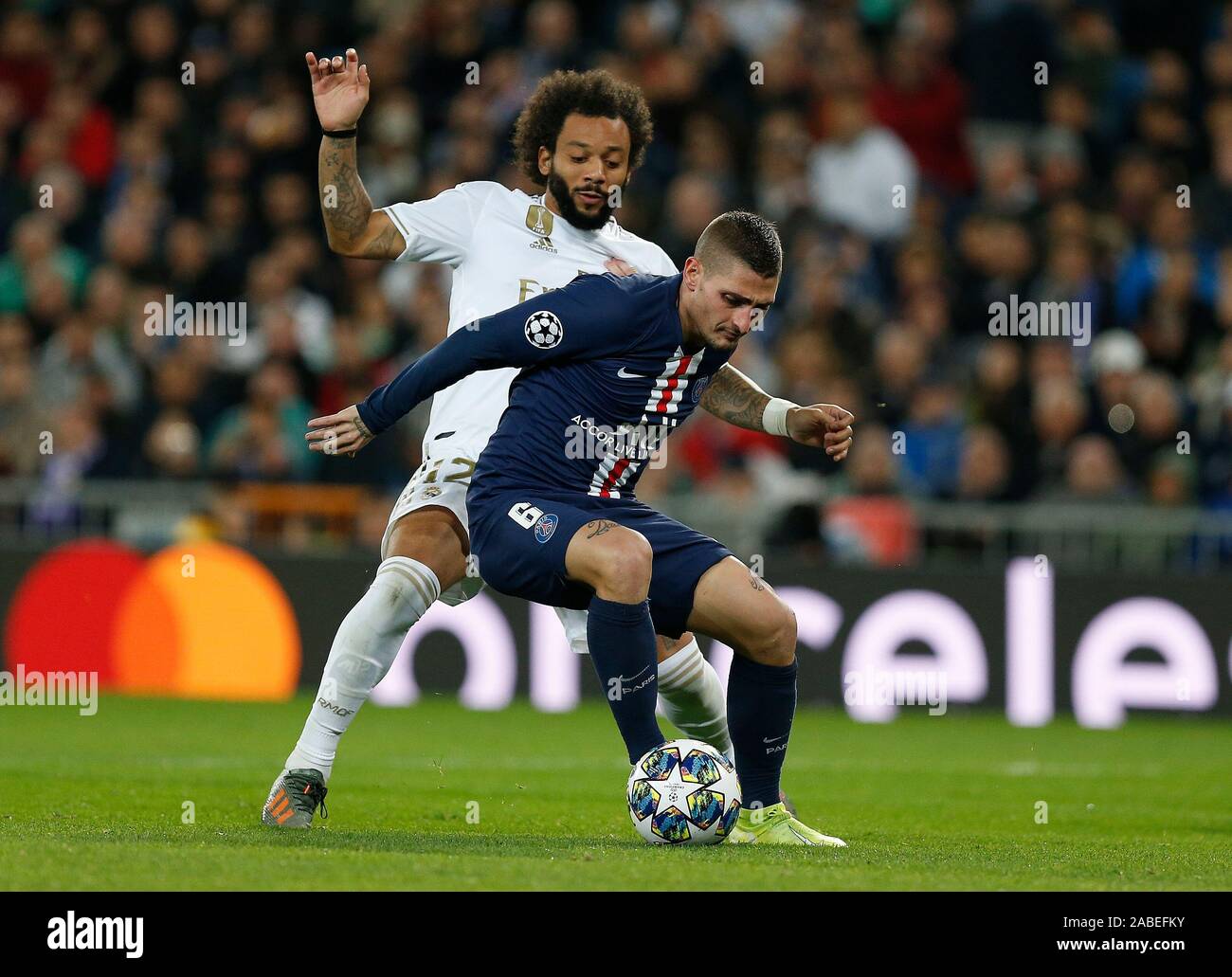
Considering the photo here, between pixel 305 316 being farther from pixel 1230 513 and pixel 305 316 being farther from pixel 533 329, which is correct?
pixel 533 329

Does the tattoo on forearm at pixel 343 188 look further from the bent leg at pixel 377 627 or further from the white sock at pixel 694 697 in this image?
the white sock at pixel 694 697

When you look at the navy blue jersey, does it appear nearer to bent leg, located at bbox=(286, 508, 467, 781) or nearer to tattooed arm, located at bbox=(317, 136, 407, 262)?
bent leg, located at bbox=(286, 508, 467, 781)

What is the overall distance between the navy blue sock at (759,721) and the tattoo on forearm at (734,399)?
0.93m

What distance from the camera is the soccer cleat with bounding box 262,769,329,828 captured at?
21.6ft

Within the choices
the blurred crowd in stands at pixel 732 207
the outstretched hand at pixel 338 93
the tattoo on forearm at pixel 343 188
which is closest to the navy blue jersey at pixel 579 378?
the tattoo on forearm at pixel 343 188

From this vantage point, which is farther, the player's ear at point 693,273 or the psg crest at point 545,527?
the player's ear at point 693,273

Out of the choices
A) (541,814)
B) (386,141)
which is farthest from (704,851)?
(386,141)

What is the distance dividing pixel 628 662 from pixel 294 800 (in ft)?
4.21

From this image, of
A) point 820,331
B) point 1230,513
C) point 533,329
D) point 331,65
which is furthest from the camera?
point 820,331

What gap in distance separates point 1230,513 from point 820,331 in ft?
9.76

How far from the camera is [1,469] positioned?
47.4 ft

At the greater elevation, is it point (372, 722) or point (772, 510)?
point (772, 510)

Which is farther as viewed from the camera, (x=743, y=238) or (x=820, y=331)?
(x=820, y=331)

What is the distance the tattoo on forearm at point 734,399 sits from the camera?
279 inches
